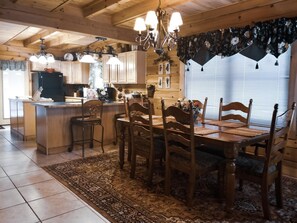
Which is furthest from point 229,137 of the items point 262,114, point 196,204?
point 262,114

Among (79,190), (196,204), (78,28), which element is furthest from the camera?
(78,28)

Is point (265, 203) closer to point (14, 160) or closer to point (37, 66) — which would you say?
point (14, 160)

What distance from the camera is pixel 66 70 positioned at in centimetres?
757

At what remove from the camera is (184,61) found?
4.54 meters

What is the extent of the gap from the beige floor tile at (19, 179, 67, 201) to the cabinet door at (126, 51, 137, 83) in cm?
309

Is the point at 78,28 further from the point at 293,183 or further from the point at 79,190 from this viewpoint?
the point at 293,183

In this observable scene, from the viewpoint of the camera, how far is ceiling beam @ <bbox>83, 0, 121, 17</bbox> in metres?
3.67

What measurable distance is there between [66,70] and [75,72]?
0.36 m

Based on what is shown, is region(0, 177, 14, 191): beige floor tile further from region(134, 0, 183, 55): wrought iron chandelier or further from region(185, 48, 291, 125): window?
region(185, 48, 291, 125): window

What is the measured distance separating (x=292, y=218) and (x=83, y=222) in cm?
190

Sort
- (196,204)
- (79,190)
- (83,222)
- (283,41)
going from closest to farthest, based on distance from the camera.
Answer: (83,222) < (196,204) < (79,190) < (283,41)

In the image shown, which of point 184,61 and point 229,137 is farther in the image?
A: point 184,61

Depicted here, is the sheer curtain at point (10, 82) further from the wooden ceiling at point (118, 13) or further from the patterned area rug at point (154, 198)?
the patterned area rug at point (154, 198)

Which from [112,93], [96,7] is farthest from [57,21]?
[112,93]
